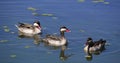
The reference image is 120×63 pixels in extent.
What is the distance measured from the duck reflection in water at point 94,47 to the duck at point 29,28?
3.75m

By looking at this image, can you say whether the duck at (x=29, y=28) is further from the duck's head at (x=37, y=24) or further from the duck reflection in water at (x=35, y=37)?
the duck reflection in water at (x=35, y=37)

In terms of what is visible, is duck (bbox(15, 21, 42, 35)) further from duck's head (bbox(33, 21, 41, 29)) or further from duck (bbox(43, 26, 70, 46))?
duck (bbox(43, 26, 70, 46))

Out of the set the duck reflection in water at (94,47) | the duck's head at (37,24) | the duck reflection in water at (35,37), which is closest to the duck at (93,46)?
the duck reflection in water at (94,47)

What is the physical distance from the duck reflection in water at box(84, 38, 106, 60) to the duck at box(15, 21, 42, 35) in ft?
12.3

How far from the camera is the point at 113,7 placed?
96.8ft

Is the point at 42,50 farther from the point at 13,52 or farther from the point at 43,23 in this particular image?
the point at 43,23

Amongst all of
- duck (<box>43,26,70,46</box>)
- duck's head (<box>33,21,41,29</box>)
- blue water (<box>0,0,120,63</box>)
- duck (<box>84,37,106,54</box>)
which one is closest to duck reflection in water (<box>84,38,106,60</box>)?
duck (<box>84,37,106,54</box>)

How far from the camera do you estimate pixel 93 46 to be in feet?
76.1

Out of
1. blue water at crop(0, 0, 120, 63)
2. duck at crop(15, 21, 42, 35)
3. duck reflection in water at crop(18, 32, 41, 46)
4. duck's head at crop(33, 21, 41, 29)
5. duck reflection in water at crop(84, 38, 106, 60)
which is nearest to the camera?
blue water at crop(0, 0, 120, 63)

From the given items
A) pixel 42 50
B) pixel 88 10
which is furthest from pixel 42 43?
pixel 88 10

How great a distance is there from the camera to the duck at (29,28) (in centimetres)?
2562

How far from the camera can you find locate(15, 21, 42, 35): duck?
25.6 meters

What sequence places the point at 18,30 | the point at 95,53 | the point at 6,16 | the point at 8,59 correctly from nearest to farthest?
the point at 8,59 < the point at 95,53 < the point at 18,30 < the point at 6,16

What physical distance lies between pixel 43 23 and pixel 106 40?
4.47 m
